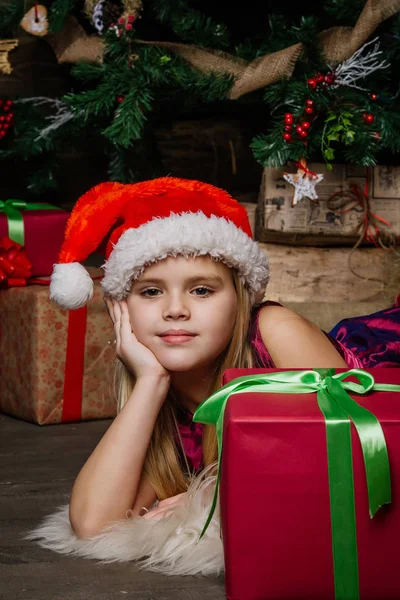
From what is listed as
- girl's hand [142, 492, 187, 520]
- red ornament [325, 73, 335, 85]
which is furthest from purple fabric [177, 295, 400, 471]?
red ornament [325, 73, 335, 85]

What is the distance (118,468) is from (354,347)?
0.61 meters

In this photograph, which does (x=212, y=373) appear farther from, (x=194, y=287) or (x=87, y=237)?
(x=87, y=237)

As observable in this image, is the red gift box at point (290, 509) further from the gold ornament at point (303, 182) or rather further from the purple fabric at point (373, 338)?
the gold ornament at point (303, 182)

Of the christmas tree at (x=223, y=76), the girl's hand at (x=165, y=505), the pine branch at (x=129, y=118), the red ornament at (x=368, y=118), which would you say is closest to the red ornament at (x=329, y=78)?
the christmas tree at (x=223, y=76)

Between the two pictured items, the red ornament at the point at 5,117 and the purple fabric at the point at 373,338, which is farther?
the red ornament at the point at 5,117

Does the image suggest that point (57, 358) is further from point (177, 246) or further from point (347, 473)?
point (347, 473)

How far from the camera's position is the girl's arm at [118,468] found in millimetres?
1422

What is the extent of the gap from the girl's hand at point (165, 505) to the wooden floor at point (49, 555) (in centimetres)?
13

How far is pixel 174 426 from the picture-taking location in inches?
64.3

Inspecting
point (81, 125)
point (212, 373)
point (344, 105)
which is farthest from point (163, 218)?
point (81, 125)

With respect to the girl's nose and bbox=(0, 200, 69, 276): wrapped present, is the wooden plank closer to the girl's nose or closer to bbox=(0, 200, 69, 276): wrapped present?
bbox=(0, 200, 69, 276): wrapped present

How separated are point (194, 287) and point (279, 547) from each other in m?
0.47

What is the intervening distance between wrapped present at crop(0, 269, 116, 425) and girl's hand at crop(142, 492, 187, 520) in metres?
0.82


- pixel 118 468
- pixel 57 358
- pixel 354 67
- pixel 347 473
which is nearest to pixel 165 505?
pixel 118 468
